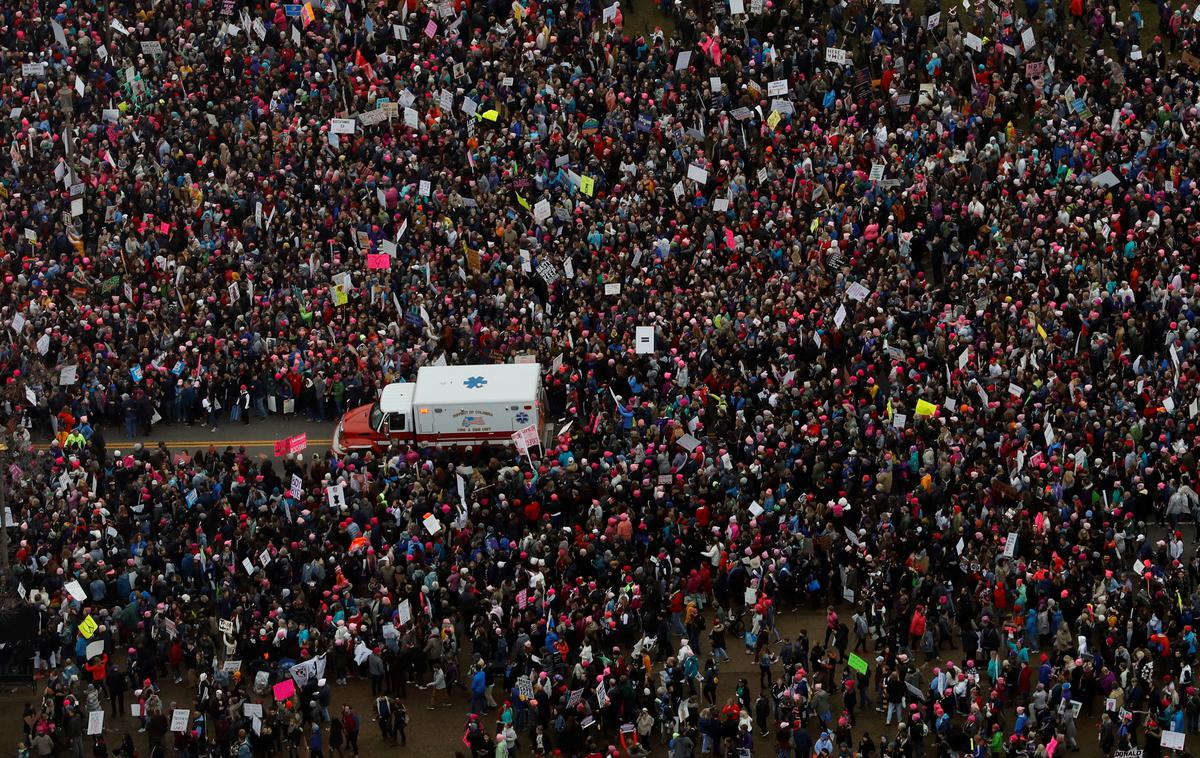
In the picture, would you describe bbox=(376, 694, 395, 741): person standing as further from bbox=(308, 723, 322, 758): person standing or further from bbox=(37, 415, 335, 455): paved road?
bbox=(37, 415, 335, 455): paved road

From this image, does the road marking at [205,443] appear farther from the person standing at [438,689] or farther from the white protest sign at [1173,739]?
the white protest sign at [1173,739]

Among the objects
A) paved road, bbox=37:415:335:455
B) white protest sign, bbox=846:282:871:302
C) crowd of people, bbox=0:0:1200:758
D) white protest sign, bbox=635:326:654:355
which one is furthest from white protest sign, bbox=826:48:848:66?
paved road, bbox=37:415:335:455

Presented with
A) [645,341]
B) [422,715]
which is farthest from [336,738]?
[645,341]

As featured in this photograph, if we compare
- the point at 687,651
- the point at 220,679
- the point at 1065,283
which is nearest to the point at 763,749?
the point at 687,651

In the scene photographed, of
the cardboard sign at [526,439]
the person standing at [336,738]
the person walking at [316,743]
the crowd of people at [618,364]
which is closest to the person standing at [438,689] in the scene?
the crowd of people at [618,364]

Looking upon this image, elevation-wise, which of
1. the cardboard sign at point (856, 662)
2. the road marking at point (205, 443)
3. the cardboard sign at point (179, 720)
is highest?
the road marking at point (205, 443)

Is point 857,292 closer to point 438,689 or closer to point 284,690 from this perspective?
point 438,689
